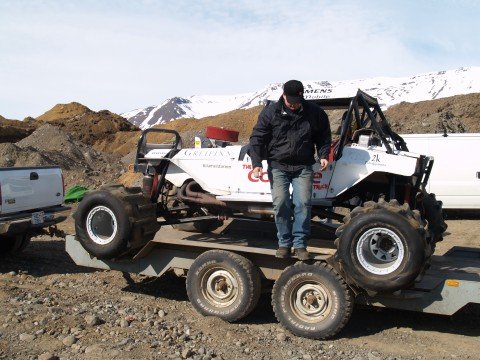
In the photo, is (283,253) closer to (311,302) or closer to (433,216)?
(311,302)

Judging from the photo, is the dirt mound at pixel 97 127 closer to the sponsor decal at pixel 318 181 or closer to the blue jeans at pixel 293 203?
the sponsor decal at pixel 318 181

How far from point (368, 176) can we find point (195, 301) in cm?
229

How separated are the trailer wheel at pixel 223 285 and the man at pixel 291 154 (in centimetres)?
48

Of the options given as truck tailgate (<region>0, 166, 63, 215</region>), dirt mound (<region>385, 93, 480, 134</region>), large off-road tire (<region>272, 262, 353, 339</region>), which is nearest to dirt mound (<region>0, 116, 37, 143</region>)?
dirt mound (<region>385, 93, 480, 134</region>)

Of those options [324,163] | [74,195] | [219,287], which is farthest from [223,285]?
[74,195]

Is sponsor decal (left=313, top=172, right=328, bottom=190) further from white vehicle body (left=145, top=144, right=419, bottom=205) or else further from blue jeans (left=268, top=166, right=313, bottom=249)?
blue jeans (left=268, top=166, right=313, bottom=249)

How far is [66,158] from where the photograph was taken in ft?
80.9

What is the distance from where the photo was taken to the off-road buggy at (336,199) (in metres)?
5.06

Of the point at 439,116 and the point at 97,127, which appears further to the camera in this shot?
the point at 97,127

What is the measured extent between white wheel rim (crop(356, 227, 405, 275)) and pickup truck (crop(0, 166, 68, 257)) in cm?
516

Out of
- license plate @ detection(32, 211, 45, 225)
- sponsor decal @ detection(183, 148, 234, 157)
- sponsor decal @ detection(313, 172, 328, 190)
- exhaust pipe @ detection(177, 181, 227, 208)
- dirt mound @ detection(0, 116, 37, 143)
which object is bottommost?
license plate @ detection(32, 211, 45, 225)

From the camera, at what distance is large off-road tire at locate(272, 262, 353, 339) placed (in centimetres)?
524

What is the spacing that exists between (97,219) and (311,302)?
2.59m

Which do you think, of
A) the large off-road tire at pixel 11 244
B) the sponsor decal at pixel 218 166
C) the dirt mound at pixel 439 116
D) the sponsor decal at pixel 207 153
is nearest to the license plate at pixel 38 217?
the large off-road tire at pixel 11 244
